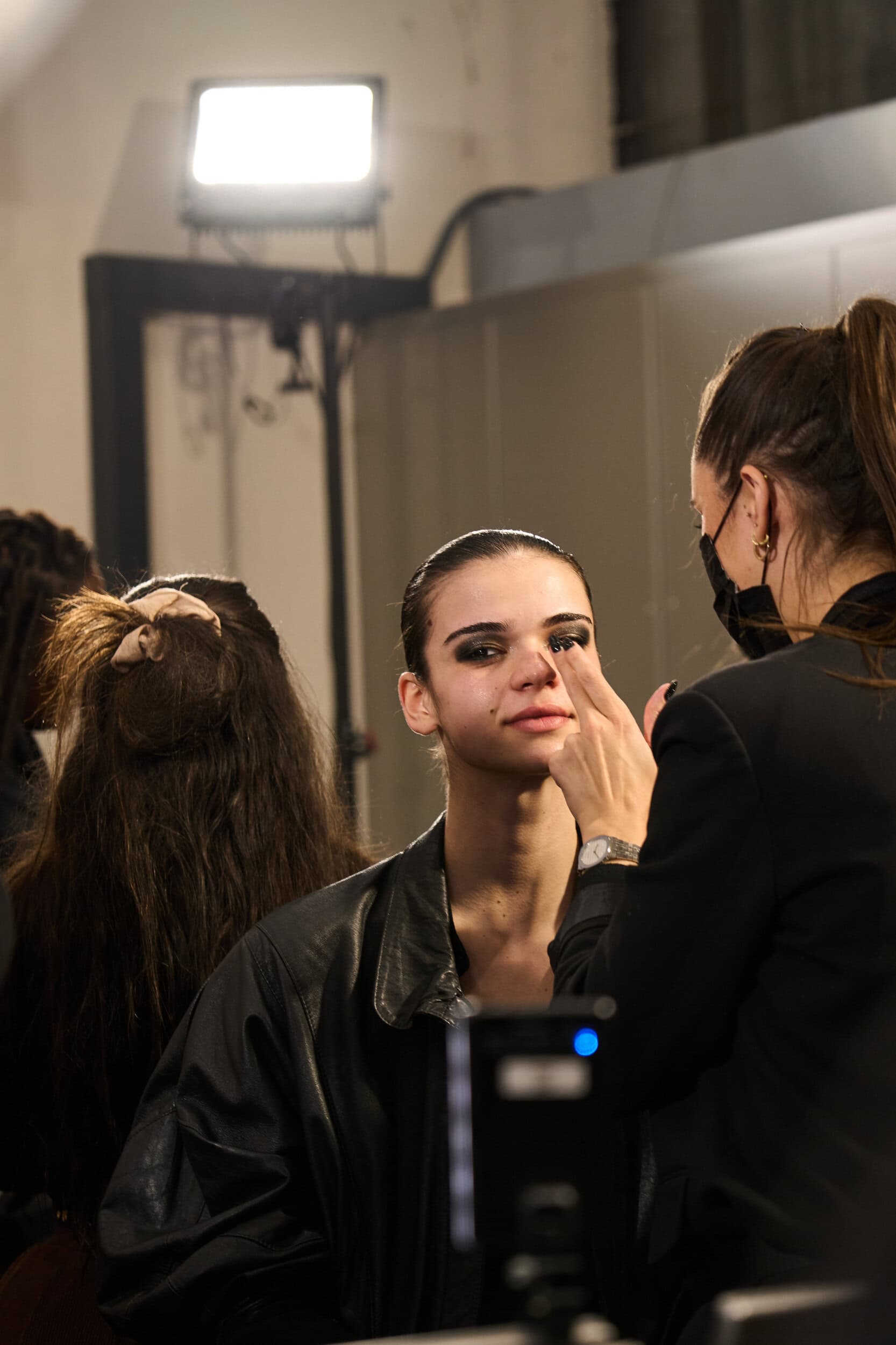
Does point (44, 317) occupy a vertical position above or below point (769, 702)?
above

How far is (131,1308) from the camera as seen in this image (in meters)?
1.41

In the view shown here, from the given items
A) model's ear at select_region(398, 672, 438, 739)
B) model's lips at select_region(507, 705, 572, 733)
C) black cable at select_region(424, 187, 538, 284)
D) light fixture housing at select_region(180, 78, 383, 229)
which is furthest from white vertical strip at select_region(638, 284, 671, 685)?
model's lips at select_region(507, 705, 572, 733)

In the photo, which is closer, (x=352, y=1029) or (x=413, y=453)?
(x=352, y=1029)

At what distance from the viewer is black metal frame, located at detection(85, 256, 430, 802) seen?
449cm

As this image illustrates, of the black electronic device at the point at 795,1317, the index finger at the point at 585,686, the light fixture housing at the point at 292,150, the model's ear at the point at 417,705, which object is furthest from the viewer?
the light fixture housing at the point at 292,150

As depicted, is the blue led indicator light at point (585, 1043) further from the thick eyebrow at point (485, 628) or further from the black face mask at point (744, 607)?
the thick eyebrow at point (485, 628)

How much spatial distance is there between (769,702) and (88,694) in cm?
100

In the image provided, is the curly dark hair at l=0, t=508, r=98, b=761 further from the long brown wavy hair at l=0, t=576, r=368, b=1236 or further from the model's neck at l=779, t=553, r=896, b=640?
the model's neck at l=779, t=553, r=896, b=640

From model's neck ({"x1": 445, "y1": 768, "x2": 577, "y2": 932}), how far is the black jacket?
1.78ft

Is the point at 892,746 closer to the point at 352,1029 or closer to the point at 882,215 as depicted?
the point at 352,1029

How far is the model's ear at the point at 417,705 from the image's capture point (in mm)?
1693

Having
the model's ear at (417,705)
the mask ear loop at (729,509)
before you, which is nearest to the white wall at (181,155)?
the model's ear at (417,705)

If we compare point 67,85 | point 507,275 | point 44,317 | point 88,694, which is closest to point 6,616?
point 88,694

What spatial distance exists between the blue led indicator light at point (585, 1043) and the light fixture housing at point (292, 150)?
384cm
